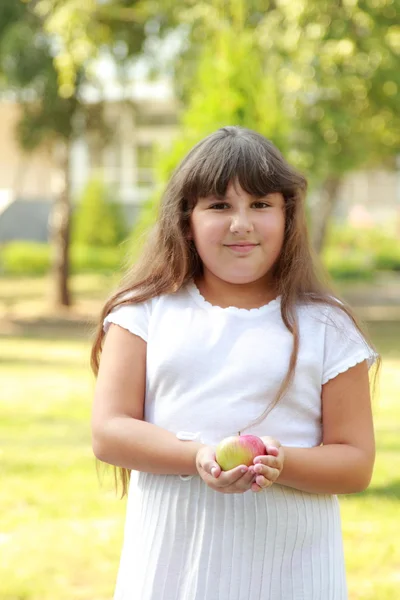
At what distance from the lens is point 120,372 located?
1928mm

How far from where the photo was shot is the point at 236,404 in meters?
1.87

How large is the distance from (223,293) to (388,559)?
8.71ft

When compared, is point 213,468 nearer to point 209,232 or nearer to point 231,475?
point 231,475

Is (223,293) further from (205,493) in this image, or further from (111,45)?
(111,45)

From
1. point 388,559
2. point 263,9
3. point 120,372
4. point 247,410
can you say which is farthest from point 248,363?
point 263,9

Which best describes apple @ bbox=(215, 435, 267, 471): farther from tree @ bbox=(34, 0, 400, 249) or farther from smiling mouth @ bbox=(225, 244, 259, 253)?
tree @ bbox=(34, 0, 400, 249)

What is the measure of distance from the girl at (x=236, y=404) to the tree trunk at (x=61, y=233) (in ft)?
48.1

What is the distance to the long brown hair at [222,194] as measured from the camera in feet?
6.32

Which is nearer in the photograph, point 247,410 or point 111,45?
point 247,410

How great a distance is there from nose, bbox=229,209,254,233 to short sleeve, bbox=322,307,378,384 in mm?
240

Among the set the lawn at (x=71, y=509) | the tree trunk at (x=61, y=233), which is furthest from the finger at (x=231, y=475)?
the tree trunk at (x=61, y=233)

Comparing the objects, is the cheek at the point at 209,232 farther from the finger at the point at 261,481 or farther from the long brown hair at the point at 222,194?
the finger at the point at 261,481

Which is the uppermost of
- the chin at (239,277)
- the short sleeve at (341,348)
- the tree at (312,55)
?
the tree at (312,55)

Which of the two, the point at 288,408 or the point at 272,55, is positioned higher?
the point at 272,55
